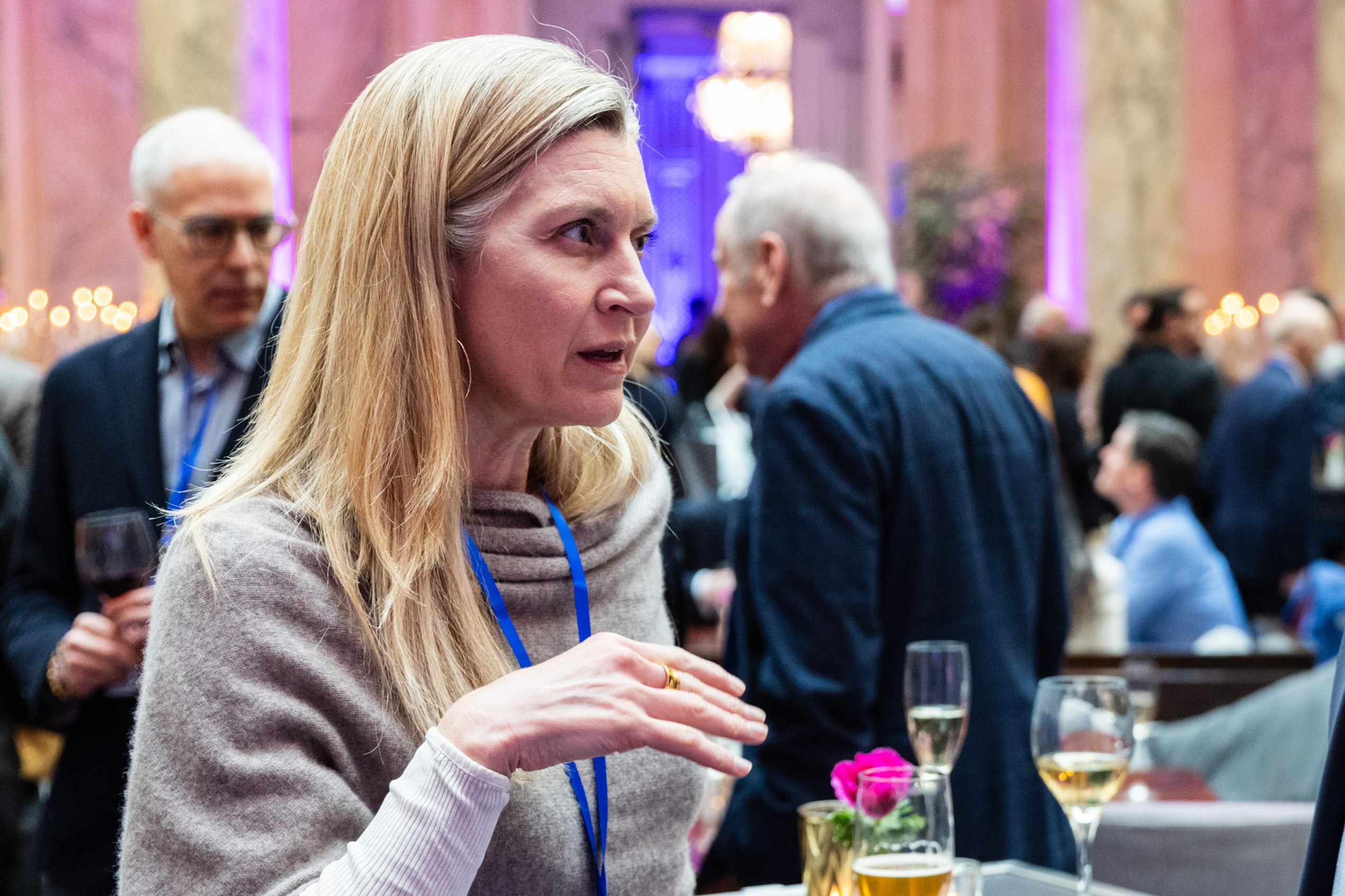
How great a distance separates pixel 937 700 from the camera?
194 centimetres

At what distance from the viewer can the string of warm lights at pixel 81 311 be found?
8055 millimetres

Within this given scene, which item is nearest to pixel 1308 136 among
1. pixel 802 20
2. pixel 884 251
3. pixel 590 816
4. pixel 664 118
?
pixel 802 20

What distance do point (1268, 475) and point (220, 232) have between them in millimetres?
5789

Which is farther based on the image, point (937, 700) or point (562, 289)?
point (937, 700)

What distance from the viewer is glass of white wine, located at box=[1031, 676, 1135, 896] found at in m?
1.70

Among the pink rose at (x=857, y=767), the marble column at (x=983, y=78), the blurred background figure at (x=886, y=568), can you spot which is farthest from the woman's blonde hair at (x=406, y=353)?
the marble column at (x=983, y=78)

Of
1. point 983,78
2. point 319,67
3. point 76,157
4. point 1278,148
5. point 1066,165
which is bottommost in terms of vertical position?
point 1066,165

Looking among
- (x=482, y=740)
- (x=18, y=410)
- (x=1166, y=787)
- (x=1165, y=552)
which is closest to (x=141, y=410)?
(x=482, y=740)

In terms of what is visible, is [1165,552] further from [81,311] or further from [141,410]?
[81,311]

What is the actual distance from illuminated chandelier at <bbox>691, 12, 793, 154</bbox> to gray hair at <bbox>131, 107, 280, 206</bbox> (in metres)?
12.2

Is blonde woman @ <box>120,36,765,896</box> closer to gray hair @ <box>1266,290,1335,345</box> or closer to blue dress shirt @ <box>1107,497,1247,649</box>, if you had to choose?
blue dress shirt @ <box>1107,497,1247,649</box>

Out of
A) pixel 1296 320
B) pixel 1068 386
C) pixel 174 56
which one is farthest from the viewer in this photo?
pixel 174 56

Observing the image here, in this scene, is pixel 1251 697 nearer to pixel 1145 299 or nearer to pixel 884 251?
pixel 884 251

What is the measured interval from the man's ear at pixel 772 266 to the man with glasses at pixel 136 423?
33.5 inches
